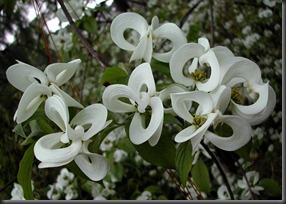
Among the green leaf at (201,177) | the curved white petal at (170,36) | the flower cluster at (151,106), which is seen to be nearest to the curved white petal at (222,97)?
the flower cluster at (151,106)

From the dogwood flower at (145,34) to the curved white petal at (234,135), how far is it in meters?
0.13

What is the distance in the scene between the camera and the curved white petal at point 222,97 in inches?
17.8

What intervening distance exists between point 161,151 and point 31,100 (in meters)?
0.14

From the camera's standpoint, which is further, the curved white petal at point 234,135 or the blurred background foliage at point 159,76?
the blurred background foliage at point 159,76

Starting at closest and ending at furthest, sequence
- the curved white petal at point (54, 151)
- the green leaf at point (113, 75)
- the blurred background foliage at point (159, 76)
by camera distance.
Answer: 1. the curved white petal at point (54, 151)
2. the green leaf at point (113, 75)
3. the blurred background foliage at point (159, 76)

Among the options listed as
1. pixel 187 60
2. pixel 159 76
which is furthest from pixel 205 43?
pixel 159 76

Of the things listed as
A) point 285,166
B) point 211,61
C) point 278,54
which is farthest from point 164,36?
point 278,54

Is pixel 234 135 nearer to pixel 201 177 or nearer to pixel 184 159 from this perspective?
pixel 184 159

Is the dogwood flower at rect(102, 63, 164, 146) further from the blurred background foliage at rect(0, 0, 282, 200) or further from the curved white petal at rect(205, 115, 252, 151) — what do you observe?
the blurred background foliage at rect(0, 0, 282, 200)

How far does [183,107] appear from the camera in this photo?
1.53ft

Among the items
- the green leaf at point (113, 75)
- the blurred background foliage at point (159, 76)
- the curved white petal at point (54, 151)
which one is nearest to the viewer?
the curved white petal at point (54, 151)

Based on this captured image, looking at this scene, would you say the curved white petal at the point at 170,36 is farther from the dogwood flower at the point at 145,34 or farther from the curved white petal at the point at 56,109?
the curved white petal at the point at 56,109

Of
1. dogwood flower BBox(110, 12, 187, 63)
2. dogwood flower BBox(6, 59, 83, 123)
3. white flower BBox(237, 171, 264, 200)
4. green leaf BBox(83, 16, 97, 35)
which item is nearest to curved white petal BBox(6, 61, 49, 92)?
dogwood flower BBox(6, 59, 83, 123)

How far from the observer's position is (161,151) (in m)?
0.50
